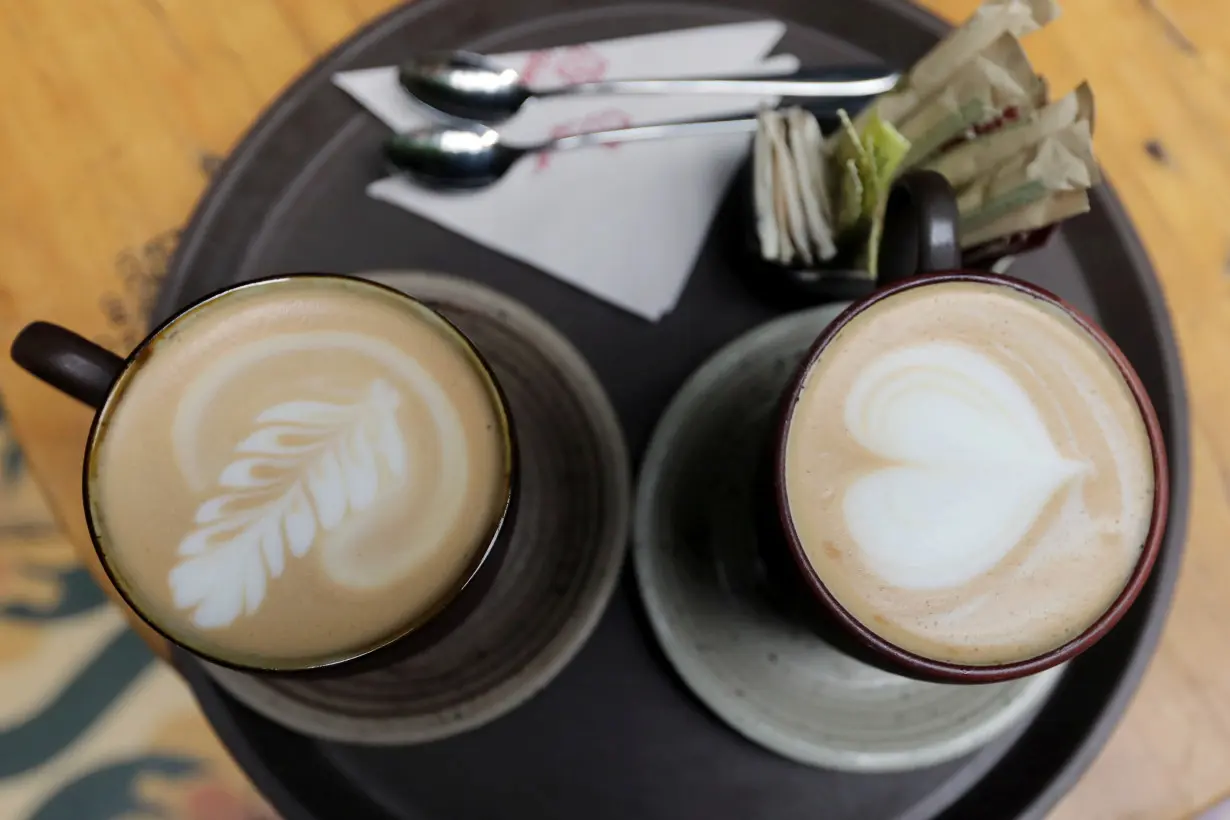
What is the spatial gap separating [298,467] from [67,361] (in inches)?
4.8

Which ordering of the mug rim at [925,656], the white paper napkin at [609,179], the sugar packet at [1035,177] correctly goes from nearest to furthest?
the mug rim at [925,656], the sugar packet at [1035,177], the white paper napkin at [609,179]

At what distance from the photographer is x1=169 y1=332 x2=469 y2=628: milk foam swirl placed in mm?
429

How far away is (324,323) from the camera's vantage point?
45 centimetres

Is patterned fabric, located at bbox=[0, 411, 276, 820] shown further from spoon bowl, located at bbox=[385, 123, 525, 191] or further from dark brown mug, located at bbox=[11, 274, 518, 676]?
spoon bowl, located at bbox=[385, 123, 525, 191]

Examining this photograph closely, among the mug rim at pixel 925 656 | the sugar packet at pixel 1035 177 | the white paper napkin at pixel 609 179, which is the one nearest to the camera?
the mug rim at pixel 925 656

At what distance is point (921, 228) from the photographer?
0.43m

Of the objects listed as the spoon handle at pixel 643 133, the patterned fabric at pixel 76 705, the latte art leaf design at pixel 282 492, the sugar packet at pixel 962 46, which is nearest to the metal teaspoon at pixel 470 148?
the spoon handle at pixel 643 133

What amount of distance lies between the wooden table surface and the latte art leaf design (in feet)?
0.61

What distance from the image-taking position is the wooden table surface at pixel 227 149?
0.58 m

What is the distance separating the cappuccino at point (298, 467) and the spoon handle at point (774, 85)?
0.88 feet

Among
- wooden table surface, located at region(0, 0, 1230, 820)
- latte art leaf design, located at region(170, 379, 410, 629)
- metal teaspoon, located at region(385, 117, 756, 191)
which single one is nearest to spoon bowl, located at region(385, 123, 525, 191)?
metal teaspoon, located at region(385, 117, 756, 191)

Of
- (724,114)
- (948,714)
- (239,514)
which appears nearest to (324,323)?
(239,514)

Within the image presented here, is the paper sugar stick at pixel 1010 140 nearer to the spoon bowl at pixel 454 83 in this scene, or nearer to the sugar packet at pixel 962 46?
the sugar packet at pixel 962 46

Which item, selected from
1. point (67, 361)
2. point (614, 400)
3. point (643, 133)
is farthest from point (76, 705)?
point (643, 133)
